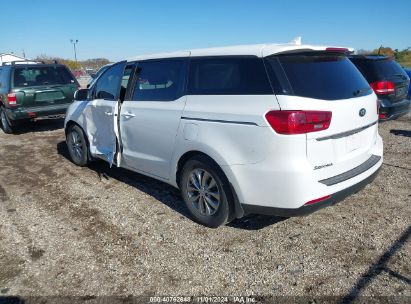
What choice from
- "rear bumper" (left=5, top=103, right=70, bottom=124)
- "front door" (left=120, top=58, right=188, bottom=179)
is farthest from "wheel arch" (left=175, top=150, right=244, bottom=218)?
"rear bumper" (left=5, top=103, right=70, bottom=124)

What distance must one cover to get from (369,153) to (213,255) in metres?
1.86

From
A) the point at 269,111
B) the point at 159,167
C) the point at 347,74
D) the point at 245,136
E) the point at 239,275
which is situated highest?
the point at 347,74

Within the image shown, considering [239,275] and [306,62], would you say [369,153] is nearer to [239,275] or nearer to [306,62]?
[306,62]

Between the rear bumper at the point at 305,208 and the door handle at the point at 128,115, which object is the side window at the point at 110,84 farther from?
the rear bumper at the point at 305,208

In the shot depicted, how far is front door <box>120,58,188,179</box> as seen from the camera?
3.99m

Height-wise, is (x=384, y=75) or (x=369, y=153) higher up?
(x=384, y=75)

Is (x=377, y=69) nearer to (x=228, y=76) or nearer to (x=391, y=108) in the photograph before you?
(x=391, y=108)

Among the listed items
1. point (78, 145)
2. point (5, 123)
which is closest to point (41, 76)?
point (5, 123)

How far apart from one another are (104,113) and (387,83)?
17.2 ft

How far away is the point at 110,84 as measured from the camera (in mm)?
5141

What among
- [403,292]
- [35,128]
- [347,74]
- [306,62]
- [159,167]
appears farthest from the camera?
[35,128]

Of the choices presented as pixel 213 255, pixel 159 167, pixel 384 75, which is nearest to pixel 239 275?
pixel 213 255

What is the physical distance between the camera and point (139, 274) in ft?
10.4

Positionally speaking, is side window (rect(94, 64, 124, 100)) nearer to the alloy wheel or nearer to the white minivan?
the white minivan
